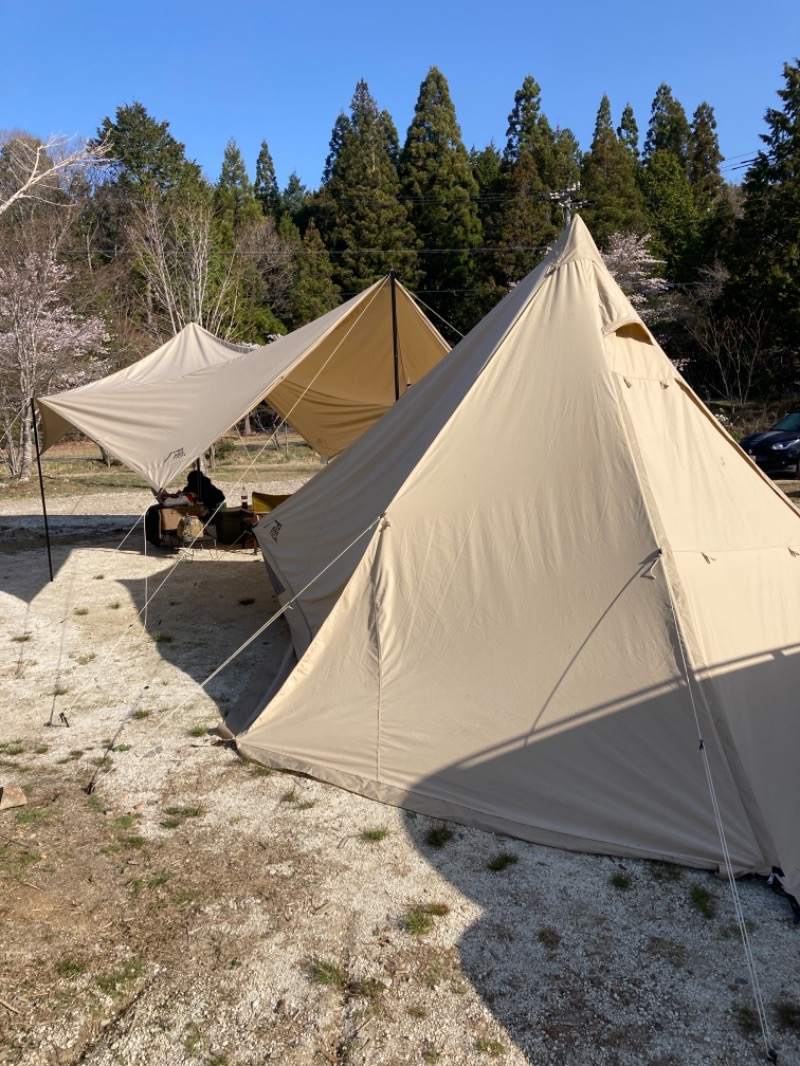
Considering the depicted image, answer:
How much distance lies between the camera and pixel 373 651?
3990 mm

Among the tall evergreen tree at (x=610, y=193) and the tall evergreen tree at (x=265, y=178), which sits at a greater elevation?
the tall evergreen tree at (x=265, y=178)

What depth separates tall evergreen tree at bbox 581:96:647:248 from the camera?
94.2 ft

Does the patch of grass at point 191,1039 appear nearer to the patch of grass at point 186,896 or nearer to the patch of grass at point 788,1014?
the patch of grass at point 186,896

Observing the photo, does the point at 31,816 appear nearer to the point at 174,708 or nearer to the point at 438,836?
the point at 174,708

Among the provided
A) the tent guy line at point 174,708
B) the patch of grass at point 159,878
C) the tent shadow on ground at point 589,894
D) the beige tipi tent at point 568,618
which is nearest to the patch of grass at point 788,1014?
the tent shadow on ground at point 589,894

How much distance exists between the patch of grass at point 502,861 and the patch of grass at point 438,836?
0.23 m

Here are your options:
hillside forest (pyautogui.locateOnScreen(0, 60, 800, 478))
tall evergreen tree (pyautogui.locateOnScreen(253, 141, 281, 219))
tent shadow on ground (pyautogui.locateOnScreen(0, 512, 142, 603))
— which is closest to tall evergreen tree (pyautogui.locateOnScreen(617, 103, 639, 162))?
hillside forest (pyautogui.locateOnScreen(0, 60, 800, 478))

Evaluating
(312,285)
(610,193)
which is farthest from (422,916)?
(610,193)

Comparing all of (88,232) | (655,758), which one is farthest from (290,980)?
(88,232)

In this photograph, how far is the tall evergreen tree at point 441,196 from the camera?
3078 centimetres

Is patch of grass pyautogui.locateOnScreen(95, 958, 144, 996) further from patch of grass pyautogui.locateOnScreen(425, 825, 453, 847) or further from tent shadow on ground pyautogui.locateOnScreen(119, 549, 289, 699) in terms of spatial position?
tent shadow on ground pyautogui.locateOnScreen(119, 549, 289, 699)

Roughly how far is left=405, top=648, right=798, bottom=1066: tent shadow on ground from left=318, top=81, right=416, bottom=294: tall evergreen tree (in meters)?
28.9

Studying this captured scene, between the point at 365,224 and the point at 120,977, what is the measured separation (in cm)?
3207

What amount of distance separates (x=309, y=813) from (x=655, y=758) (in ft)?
5.05
